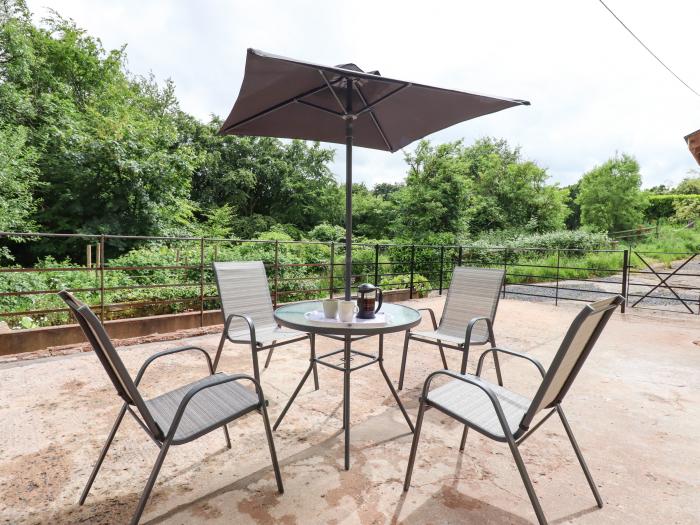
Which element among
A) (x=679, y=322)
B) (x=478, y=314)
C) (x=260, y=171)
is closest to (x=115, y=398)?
(x=478, y=314)

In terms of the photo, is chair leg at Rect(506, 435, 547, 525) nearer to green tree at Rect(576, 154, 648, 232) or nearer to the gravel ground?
the gravel ground

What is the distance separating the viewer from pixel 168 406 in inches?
59.5

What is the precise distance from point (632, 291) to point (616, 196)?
45.7ft

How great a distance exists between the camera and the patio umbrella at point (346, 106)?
77.0 inches

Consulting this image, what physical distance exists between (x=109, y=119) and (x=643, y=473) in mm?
12191

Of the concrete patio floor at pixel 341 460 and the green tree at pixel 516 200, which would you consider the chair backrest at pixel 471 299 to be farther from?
the green tree at pixel 516 200

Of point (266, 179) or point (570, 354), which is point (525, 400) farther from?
point (266, 179)

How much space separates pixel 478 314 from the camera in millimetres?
2723

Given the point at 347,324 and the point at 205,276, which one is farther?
the point at 205,276

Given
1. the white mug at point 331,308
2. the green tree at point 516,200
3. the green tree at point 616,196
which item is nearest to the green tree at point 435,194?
the green tree at point 516,200

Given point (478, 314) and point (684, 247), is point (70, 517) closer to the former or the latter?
point (478, 314)

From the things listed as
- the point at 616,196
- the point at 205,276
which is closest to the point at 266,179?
the point at 205,276

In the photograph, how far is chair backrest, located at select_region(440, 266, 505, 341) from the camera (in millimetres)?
2697

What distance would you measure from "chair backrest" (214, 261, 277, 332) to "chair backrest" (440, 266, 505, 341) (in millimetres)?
1362
